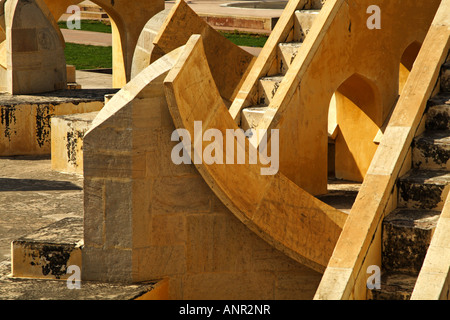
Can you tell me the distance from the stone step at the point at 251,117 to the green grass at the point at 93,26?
2007 cm

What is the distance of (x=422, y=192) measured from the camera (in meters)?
5.25

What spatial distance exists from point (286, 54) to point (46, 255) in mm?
3821

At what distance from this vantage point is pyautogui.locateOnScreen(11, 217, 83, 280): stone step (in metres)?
5.32

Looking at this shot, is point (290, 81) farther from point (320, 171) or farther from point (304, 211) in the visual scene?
point (304, 211)

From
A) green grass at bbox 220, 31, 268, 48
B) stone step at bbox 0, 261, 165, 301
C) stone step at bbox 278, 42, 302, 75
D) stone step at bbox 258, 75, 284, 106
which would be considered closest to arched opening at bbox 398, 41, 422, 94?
stone step at bbox 278, 42, 302, 75

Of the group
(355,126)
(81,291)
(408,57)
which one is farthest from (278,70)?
(81,291)

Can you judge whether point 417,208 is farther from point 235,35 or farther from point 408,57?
point 235,35

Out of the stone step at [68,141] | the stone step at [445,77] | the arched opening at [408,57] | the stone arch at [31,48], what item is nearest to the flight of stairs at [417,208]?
the stone step at [445,77]

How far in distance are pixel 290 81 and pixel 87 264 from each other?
3.42 meters

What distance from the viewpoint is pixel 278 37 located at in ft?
28.0

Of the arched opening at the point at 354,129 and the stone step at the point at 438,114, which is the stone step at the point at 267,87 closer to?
the arched opening at the point at 354,129

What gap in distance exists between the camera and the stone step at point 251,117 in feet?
26.7

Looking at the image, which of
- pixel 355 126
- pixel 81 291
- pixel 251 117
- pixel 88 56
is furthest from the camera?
pixel 88 56
